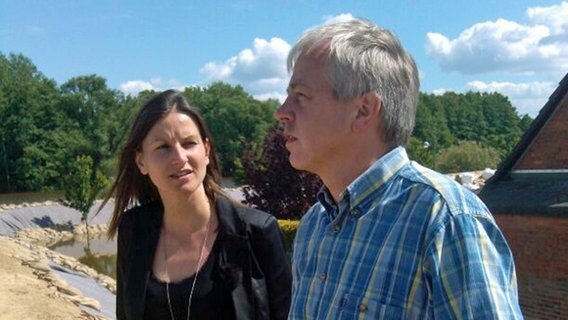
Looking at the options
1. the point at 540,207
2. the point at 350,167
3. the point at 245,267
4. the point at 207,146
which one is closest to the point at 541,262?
the point at 540,207

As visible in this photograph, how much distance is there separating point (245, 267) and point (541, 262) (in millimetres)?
10289

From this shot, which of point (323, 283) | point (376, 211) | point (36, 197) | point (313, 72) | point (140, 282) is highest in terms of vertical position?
point (313, 72)

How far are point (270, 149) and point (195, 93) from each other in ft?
197

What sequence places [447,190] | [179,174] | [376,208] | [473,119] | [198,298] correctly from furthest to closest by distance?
1. [473,119]
2. [179,174]
3. [198,298]
4. [376,208]
5. [447,190]

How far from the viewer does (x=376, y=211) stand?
174 centimetres

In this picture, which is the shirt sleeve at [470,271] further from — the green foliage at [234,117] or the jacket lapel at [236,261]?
the green foliage at [234,117]

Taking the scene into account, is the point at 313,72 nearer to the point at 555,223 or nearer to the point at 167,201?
the point at 167,201

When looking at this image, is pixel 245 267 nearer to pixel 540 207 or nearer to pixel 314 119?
pixel 314 119

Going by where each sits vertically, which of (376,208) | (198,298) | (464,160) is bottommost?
(464,160)

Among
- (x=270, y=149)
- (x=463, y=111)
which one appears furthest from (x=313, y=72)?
(x=463, y=111)

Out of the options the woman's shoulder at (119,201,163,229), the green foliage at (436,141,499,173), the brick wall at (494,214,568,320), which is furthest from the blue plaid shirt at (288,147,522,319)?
the green foliage at (436,141,499,173)

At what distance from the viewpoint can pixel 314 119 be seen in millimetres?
1894

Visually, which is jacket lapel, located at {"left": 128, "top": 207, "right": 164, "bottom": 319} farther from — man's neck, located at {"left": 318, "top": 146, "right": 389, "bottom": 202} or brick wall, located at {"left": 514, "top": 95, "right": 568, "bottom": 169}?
brick wall, located at {"left": 514, "top": 95, "right": 568, "bottom": 169}

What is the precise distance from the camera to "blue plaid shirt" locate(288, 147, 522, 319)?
1.52 meters
